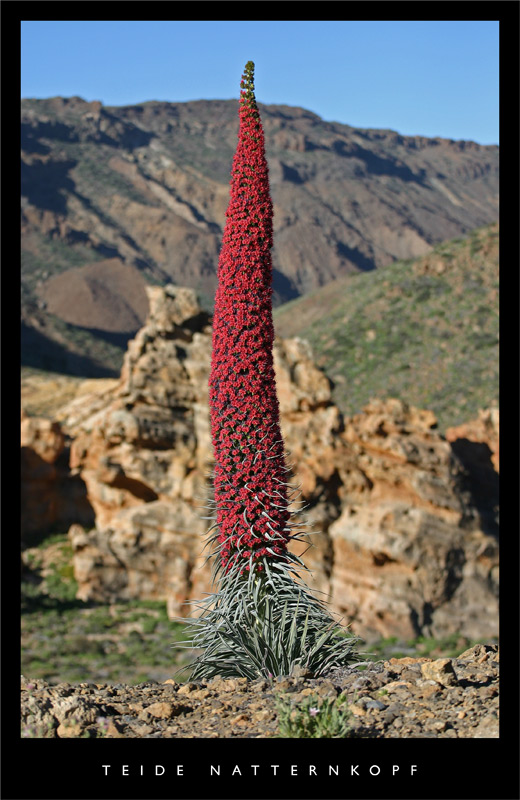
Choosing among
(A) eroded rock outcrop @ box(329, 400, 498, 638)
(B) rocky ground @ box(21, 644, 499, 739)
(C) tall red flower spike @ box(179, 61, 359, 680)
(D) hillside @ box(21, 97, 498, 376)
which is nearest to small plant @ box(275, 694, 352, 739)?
(B) rocky ground @ box(21, 644, 499, 739)

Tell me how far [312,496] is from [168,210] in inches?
4070

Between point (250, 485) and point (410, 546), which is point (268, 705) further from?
point (410, 546)

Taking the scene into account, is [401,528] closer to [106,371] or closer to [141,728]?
[141,728]

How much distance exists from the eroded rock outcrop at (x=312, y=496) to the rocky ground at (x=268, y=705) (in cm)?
1192

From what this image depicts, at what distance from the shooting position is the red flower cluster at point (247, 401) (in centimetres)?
597

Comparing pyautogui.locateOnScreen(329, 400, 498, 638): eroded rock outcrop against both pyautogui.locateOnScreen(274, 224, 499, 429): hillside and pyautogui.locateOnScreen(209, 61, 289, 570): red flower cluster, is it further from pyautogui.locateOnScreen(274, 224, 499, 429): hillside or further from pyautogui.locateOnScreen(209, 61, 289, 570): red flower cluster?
pyautogui.locateOnScreen(274, 224, 499, 429): hillside

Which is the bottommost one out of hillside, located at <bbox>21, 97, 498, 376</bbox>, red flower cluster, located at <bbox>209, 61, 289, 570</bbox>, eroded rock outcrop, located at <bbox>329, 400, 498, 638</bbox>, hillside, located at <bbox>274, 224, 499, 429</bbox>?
eroded rock outcrop, located at <bbox>329, 400, 498, 638</bbox>

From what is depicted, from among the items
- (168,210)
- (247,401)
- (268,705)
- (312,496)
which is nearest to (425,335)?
(312,496)

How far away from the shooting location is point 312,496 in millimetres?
19094

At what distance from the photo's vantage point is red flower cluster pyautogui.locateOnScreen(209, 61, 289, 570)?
5973 millimetres

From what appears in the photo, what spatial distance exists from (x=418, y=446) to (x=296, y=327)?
50050mm

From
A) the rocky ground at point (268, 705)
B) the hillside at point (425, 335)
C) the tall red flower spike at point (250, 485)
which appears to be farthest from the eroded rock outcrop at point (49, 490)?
the hillside at point (425, 335)

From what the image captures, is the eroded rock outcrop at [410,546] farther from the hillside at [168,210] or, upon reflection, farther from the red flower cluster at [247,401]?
the hillside at [168,210]

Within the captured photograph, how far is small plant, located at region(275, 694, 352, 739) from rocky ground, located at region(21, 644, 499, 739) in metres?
0.03
